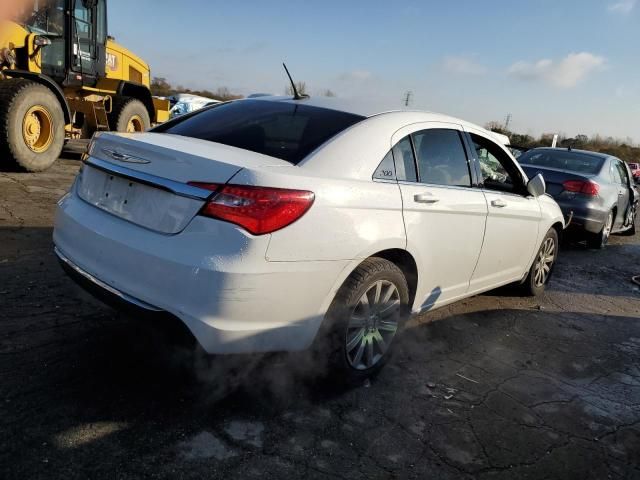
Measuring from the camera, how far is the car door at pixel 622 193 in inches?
340

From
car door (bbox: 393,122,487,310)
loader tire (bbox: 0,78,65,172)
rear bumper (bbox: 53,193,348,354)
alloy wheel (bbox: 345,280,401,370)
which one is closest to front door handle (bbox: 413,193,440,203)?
car door (bbox: 393,122,487,310)

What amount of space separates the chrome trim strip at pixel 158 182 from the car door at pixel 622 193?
8.09 metres

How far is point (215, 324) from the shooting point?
90.9 inches

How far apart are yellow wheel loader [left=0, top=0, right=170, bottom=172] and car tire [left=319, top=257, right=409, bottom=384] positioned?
21.3 feet

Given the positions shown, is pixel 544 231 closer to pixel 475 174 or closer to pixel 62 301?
pixel 475 174

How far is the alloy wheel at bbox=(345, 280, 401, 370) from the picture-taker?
9.42 feet

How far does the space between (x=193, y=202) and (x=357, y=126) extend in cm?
110

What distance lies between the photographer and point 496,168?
438 centimetres

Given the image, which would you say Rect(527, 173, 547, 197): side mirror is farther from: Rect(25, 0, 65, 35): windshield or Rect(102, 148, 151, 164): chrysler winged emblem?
Rect(25, 0, 65, 35): windshield

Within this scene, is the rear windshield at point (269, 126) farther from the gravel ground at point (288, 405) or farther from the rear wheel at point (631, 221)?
the rear wheel at point (631, 221)

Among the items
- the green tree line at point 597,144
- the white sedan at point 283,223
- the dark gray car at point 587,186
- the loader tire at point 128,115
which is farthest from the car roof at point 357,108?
the green tree line at point 597,144

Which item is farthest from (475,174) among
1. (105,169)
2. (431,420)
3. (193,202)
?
(105,169)

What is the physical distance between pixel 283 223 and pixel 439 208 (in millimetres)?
1270

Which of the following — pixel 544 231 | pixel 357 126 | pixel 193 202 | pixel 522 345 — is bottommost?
pixel 522 345
